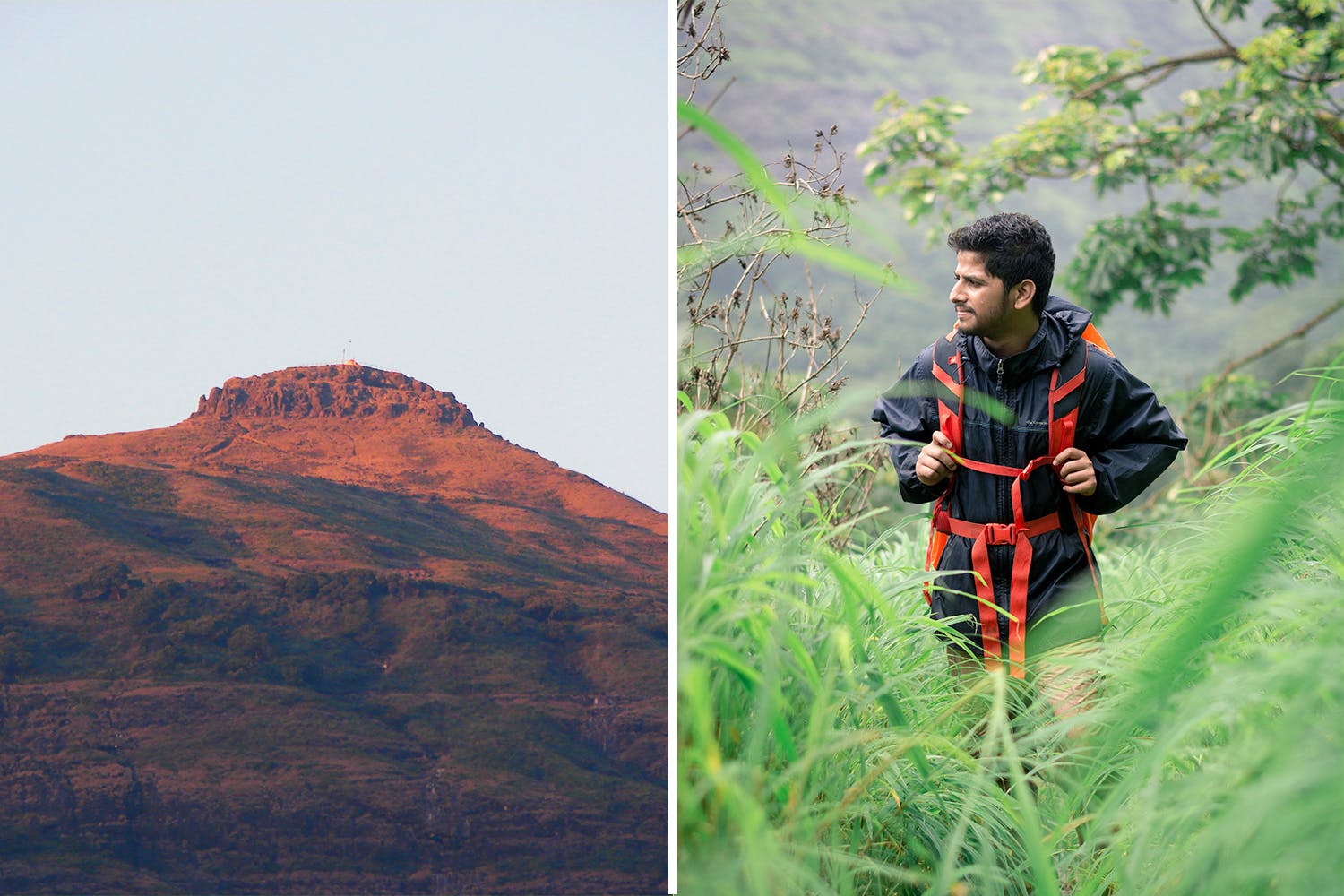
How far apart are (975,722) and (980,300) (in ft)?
2.22

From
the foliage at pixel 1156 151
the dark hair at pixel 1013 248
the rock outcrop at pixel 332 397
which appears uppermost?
the foliage at pixel 1156 151

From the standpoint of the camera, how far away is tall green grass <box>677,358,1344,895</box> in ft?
2.50

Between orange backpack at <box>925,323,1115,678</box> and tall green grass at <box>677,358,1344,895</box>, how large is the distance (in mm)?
136

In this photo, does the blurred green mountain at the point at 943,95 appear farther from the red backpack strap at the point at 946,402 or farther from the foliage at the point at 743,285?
the red backpack strap at the point at 946,402

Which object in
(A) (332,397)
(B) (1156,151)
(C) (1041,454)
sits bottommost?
(C) (1041,454)

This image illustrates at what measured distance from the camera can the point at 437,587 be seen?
4793 mm

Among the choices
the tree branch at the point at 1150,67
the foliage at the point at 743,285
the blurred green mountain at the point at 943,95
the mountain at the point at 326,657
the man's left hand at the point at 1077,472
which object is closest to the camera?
the man's left hand at the point at 1077,472

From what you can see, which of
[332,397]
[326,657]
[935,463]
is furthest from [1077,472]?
[332,397]

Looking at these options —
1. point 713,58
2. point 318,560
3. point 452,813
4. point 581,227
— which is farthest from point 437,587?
point 713,58

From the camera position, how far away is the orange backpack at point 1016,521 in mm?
1726

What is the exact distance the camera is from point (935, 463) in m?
1.73

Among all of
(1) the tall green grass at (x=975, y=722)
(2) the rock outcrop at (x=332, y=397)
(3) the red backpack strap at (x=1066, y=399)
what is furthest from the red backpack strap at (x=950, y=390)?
(2) the rock outcrop at (x=332, y=397)

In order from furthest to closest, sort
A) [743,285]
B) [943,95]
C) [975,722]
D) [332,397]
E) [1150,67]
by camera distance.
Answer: [943,95] → [1150,67] → [332,397] → [743,285] → [975,722]

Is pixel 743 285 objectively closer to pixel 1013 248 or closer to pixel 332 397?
pixel 1013 248
